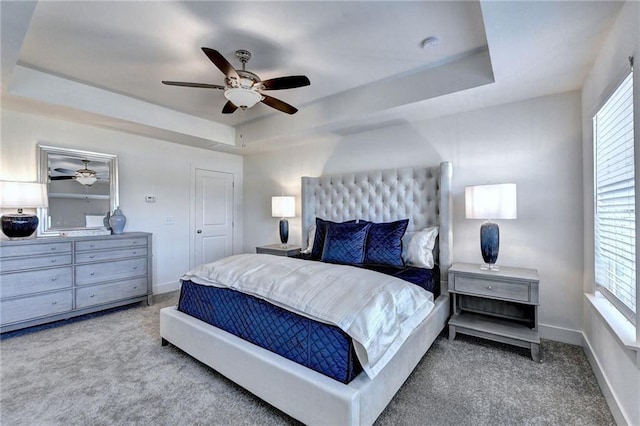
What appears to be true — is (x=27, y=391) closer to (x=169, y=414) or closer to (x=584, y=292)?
(x=169, y=414)

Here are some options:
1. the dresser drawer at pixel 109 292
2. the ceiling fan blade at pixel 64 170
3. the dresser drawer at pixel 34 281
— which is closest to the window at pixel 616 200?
the dresser drawer at pixel 109 292

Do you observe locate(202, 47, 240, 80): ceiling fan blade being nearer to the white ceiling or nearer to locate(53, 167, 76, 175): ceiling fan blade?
the white ceiling

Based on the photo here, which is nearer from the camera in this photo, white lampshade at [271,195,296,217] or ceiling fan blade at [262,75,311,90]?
ceiling fan blade at [262,75,311,90]

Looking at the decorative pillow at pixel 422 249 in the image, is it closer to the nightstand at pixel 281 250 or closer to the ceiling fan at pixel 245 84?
the nightstand at pixel 281 250

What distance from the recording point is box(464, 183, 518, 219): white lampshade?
253cm

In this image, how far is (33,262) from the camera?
2.96 metres

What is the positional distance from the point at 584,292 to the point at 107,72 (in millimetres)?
4979

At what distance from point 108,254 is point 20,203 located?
0.96 m

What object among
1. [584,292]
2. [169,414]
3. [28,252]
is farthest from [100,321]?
[584,292]

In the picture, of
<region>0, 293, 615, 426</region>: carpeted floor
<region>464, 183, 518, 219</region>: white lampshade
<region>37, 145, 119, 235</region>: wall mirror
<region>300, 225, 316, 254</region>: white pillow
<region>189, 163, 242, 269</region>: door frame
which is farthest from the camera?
<region>189, 163, 242, 269</region>: door frame

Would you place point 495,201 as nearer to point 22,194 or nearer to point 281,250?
point 281,250

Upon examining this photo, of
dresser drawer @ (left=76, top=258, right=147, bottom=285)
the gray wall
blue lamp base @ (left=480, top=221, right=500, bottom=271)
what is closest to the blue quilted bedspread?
blue lamp base @ (left=480, top=221, right=500, bottom=271)

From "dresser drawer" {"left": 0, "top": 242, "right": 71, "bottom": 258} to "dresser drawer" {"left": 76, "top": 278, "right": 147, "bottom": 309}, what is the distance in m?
0.50

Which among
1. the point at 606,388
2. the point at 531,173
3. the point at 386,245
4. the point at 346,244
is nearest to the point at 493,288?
the point at 606,388
